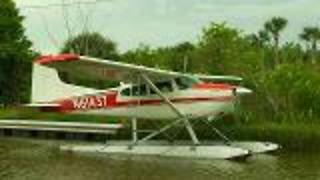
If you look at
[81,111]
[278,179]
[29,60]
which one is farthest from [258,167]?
[29,60]

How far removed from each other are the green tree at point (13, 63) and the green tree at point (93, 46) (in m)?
4.68

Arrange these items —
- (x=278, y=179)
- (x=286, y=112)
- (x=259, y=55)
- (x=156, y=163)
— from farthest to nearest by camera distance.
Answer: (x=259, y=55) < (x=286, y=112) < (x=156, y=163) < (x=278, y=179)

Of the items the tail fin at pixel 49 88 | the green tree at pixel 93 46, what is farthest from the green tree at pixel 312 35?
the tail fin at pixel 49 88

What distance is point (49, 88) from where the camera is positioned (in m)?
28.1

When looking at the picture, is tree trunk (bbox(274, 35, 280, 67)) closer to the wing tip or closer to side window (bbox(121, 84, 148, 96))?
side window (bbox(121, 84, 148, 96))

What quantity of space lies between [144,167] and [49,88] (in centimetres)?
755

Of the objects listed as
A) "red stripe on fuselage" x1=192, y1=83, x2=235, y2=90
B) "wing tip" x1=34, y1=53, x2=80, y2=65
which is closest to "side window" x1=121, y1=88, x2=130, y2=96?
"red stripe on fuselage" x1=192, y1=83, x2=235, y2=90

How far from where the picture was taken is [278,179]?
19062 mm

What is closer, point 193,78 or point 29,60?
point 193,78

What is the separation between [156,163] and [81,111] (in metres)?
5.13

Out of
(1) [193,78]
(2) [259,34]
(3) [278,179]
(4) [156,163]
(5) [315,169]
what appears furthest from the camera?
(2) [259,34]

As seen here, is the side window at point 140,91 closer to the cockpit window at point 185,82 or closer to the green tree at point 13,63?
the cockpit window at point 185,82

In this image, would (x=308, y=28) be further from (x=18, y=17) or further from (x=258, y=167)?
(x=258, y=167)

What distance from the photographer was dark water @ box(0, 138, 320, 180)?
1956cm
